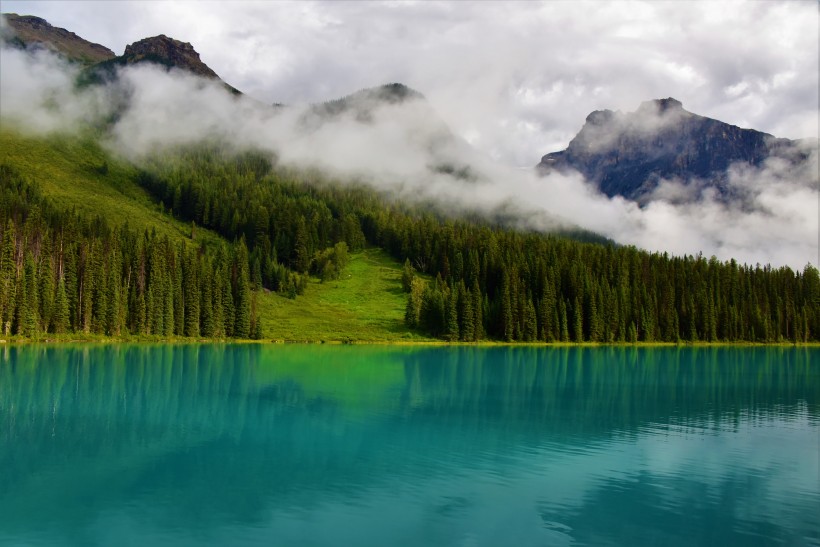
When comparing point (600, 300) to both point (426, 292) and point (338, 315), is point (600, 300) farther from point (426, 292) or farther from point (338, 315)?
point (338, 315)

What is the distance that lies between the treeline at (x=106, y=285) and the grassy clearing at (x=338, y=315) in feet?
27.1

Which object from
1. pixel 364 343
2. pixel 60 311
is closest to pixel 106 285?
pixel 60 311

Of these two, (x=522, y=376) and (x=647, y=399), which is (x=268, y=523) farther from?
(x=522, y=376)

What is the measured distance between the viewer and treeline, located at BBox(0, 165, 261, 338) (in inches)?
4508

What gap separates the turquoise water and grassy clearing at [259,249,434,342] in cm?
8092

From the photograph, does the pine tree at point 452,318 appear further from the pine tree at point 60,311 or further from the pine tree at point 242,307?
the pine tree at point 60,311

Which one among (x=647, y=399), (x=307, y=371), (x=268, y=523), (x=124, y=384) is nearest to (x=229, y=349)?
(x=307, y=371)

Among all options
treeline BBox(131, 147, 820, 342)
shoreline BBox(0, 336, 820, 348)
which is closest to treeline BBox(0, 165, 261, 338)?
shoreline BBox(0, 336, 820, 348)

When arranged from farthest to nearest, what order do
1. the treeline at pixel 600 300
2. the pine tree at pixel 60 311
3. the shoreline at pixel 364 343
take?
the treeline at pixel 600 300 < the pine tree at pixel 60 311 < the shoreline at pixel 364 343

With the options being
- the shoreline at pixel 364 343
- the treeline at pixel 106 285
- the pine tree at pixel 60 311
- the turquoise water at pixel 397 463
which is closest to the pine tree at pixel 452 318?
the shoreline at pixel 364 343

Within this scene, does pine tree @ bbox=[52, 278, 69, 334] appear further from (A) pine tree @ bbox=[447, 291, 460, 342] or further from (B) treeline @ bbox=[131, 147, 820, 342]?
(A) pine tree @ bbox=[447, 291, 460, 342]

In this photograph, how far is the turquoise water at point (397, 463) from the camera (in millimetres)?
23219

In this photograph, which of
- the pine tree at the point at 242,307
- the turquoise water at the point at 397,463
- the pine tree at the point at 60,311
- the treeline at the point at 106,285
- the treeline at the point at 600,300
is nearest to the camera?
the turquoise water at the point at 397,463

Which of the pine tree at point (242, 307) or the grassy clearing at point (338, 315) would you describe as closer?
the pine tree at point (242, 307)
